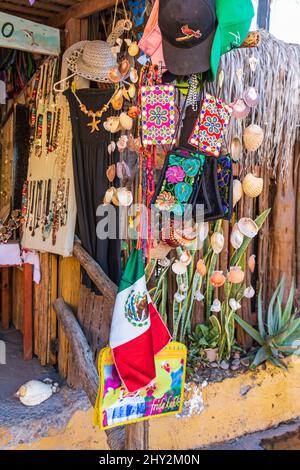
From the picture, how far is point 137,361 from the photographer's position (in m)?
2.50

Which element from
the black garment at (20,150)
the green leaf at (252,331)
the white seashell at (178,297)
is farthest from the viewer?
the black garment at (20,150)

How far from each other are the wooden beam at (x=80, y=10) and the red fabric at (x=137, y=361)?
7.80 ft

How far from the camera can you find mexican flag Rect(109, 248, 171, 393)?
2488mm

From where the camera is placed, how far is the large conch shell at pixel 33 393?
11.3 feet

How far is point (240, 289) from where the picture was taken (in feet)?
13.2

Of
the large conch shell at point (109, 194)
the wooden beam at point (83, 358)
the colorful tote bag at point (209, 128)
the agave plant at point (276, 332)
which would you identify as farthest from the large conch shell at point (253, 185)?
A: the wooden beam at point (83, 358)

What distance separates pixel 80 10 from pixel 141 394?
2.92 metres

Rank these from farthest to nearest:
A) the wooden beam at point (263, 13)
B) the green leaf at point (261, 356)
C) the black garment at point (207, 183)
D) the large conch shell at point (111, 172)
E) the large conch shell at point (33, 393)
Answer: the wooden beam at point (263, 13) < the green leaf at point (261, 356) < the large conch shell at point (33, 393) < the large conch shell at point (111, 172) < the black garment at point (207, 183)

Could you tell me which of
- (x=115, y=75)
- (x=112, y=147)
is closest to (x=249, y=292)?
(x=112, y=147)

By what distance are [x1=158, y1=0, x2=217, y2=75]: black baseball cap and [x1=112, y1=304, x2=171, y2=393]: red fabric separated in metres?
1.46

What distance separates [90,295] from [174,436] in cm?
135

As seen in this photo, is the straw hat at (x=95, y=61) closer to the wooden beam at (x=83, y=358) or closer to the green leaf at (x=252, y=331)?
the wooden beam at (x=83, y=358)

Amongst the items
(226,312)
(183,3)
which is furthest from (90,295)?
(183,3)

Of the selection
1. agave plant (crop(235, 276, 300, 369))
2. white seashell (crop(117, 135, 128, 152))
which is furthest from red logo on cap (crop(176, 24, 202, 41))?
agave plant (crop(235, 276, 300, 369))
